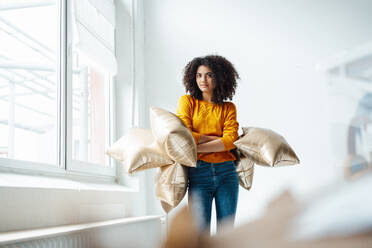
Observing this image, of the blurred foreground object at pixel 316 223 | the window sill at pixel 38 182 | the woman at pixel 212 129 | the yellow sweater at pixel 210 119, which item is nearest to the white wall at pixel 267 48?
the woman at pixel 212 129

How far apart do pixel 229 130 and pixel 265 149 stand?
169mm

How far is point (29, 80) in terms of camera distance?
1796 millimetres

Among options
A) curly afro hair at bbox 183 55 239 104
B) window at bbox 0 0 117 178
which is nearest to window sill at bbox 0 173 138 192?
window at bbox 0 0 117 178

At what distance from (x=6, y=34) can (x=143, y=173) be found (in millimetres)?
1433

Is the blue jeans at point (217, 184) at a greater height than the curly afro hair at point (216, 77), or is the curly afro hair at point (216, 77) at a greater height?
the curly afro hair at point (216, 77)

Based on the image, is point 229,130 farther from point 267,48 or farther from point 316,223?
point 316,223

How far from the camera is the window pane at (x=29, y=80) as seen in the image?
1627 mm

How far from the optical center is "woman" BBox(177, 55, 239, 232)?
166 centimetres

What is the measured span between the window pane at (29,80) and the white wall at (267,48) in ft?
3.36

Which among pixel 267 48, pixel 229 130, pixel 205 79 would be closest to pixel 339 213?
pixel 229 130

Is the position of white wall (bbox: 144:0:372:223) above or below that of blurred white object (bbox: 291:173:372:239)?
above

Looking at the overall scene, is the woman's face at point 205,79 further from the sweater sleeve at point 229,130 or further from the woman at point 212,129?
the sweater sleeve at point 229,130

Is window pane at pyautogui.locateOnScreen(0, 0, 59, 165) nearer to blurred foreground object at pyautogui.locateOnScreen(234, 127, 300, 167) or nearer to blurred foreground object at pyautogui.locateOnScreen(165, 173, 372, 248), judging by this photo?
blurred foreground object at pyautogui.locateOnScreen(234, 127, 300, 167)

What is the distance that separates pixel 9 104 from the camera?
1636 mm
